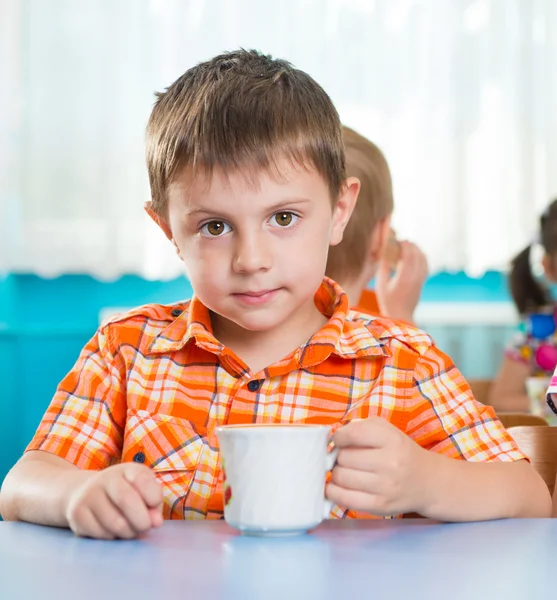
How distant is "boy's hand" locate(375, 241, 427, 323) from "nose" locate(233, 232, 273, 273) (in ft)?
4.19

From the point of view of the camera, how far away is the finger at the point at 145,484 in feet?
2.37

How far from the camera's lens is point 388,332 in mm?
1084

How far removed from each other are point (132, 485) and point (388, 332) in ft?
1.43

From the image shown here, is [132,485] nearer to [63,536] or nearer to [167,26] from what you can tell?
[63,536]

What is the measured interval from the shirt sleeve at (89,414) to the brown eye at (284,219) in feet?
0.88

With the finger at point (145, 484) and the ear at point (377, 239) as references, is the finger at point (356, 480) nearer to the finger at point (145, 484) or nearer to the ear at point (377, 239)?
the finger at point (145, 484)

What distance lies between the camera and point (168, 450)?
3.37ft

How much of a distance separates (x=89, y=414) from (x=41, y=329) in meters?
2.96

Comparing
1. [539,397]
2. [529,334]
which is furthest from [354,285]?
[529,334]

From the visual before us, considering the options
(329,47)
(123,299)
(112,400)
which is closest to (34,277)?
(123,299)

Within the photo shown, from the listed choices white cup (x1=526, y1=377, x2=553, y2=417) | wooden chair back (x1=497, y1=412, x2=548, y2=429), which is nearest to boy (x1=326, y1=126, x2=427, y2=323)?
wooden chair back (x1=497, y1=412, x2=548, y2=429)

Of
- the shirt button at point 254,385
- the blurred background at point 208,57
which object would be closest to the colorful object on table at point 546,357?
the blurred background at point 208,57

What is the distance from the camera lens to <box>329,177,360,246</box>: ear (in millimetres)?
1132

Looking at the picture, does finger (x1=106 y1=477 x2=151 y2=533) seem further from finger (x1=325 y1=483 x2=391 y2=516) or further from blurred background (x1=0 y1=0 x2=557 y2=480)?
blurred background (x1=0 y1=0 x2=557 y2=480)
